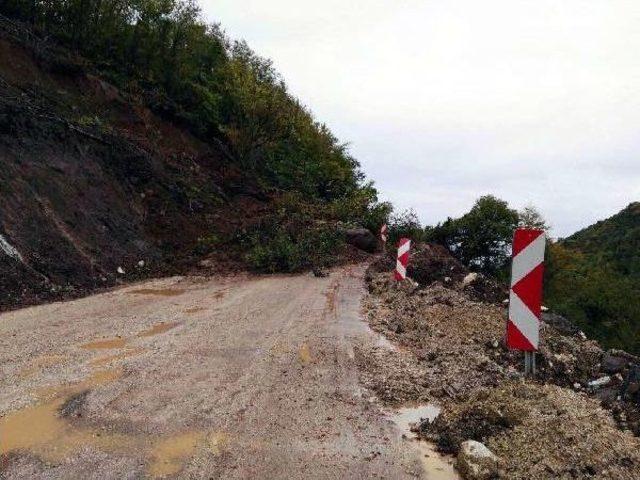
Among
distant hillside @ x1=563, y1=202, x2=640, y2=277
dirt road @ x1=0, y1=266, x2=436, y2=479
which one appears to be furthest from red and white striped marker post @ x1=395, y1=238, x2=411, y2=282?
distant hillside @ x1=563, y1=202, x2=640, y2=277

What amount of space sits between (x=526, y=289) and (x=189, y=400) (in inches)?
128

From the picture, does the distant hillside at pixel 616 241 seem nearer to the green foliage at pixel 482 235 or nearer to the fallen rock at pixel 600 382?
the green foliage at pixel 482 235

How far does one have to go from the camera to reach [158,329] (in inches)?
277

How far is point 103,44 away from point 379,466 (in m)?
22.6

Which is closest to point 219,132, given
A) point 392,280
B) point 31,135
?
point 31,135

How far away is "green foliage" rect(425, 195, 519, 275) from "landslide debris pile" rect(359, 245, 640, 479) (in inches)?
470

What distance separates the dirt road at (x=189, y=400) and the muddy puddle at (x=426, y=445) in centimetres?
8

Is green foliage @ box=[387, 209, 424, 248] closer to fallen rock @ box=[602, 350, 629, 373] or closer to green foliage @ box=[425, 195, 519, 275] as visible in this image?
green foliage @ box=[425, 195, 519, 275]

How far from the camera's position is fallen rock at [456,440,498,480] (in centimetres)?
309

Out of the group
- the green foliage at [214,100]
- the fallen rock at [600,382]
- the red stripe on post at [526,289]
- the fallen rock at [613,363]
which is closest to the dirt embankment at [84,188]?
the green foliage at [214,100]

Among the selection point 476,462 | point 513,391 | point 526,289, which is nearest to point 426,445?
point 476,462

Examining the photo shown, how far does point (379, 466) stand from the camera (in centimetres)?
325

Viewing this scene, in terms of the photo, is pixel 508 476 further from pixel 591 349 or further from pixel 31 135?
pixel 31 135

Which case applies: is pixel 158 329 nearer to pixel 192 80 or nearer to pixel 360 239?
pixel 360 239
